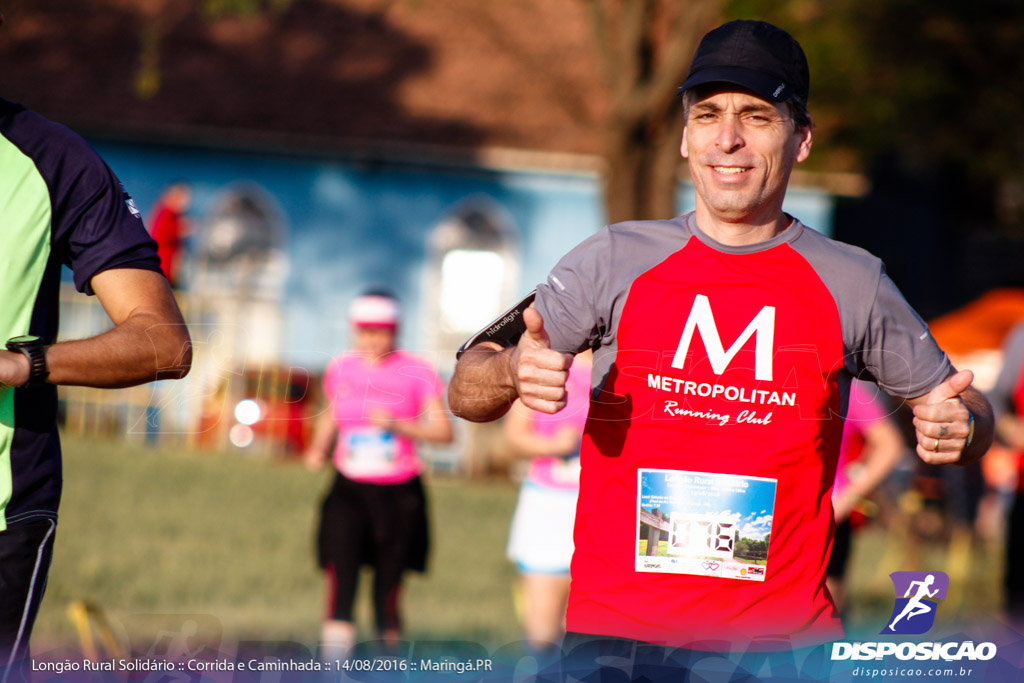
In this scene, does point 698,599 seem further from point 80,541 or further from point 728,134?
point 80,541

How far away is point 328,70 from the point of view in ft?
72.3

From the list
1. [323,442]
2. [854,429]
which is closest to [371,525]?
[323,442]

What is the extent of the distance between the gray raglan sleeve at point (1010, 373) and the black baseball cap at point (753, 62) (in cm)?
379

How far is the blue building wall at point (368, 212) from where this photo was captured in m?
20.8

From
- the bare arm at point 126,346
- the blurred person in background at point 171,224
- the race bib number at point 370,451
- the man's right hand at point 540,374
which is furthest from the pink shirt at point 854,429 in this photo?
the blurred person in background at point 171,224

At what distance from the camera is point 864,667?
2889 mm

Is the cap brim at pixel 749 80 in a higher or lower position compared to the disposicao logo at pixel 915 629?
higher

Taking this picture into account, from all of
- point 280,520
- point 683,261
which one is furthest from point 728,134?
point 280,520

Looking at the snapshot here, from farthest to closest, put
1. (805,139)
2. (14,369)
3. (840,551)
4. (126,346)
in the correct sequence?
(840,551) → (805,139) → (126,346) → (14,369)

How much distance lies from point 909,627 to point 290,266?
19008 millimetres

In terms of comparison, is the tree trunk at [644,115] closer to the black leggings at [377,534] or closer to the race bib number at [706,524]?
the black leggings at [377,534]

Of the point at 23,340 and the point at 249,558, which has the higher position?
the point at 23,340

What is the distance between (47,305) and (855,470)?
18.5ft

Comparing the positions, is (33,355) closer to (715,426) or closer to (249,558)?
(715,426)
